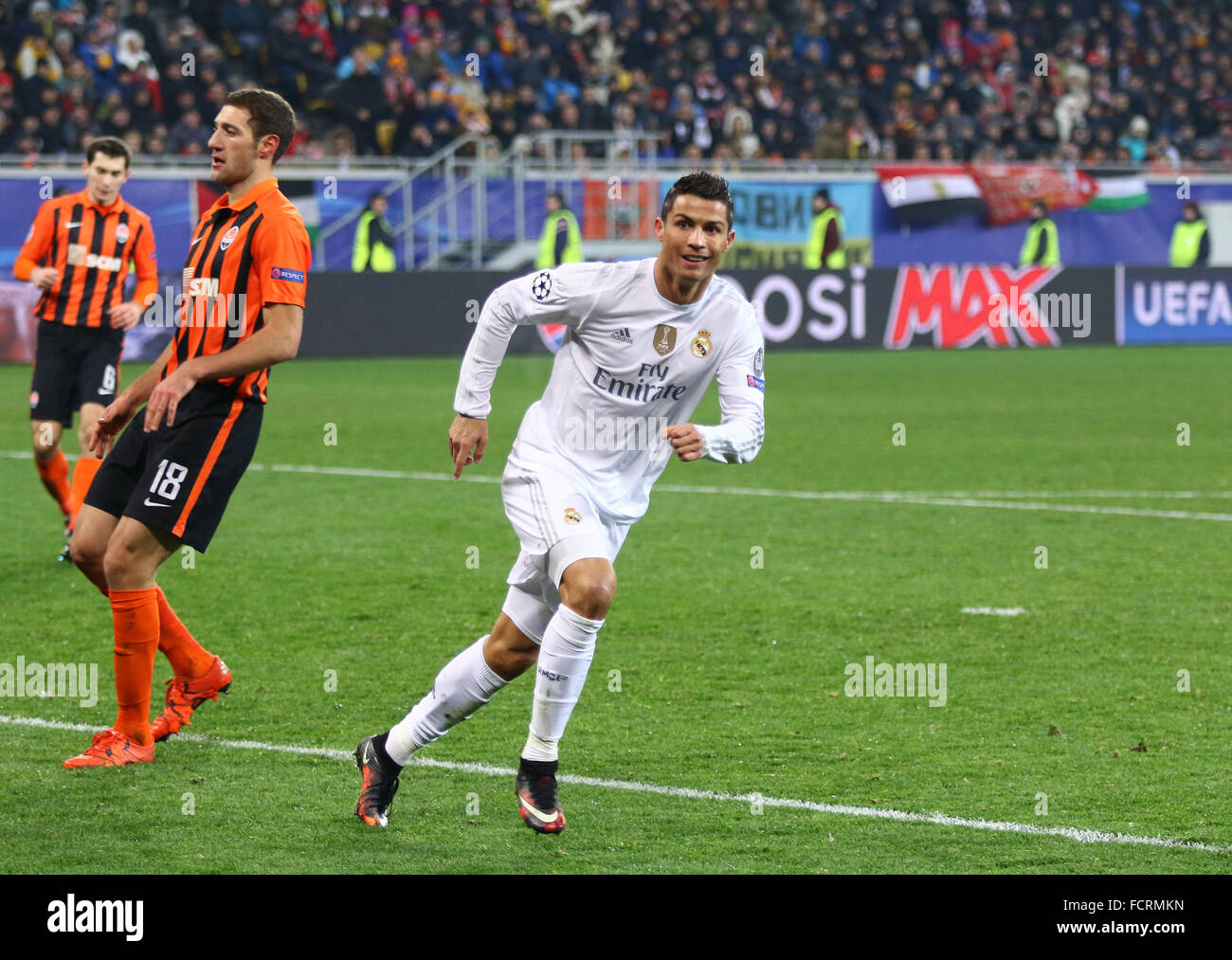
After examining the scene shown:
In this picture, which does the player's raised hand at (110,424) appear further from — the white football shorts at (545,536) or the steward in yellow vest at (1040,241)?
the steward in yellow vest at (1040,241)

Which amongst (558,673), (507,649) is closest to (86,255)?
(507,649)

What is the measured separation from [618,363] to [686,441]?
597 mm

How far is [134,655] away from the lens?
528 centimetres

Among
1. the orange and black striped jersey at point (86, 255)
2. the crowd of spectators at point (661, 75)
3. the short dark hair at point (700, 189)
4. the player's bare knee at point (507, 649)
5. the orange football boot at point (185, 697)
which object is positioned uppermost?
the crowd of spectators at point (661, 75)

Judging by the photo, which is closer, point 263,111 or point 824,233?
point 263,111

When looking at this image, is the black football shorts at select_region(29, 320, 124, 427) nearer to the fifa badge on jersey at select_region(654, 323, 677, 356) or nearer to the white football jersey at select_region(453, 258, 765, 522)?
the white football jersey at select_region(453, 258, 765, 522)

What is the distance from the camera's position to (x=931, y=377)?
20172 millimetres

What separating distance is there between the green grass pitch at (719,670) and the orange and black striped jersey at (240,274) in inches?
50.6

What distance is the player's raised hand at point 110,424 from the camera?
17.5 feet

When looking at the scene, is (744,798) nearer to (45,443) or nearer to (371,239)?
(45,443)

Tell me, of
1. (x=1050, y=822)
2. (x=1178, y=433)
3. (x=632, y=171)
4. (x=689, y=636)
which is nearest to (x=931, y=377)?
(x=1178, y=433)

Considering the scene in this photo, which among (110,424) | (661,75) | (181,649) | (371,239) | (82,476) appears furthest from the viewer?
(661,75)

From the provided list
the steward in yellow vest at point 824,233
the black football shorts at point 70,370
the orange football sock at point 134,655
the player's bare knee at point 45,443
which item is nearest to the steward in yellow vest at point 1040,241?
the steward in yellow vest at point 824,233

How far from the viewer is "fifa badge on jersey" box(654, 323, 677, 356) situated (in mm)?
4805
